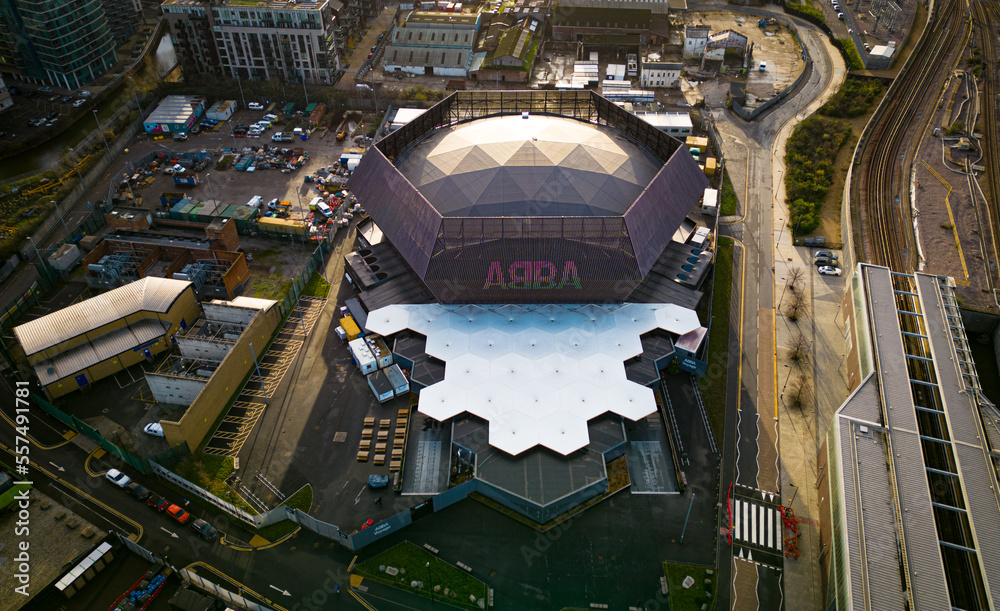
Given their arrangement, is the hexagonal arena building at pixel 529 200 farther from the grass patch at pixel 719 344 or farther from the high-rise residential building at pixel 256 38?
the high-rise residential building at pixel 256 38

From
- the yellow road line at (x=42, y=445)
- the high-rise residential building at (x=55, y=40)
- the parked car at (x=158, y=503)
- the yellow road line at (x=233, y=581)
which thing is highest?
the high-rise residential building at (x=55, y=40)

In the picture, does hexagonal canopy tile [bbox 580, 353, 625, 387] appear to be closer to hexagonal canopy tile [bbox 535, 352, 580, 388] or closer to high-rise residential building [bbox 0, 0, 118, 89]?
hexagonal canopy tile [bbox 535, 352, 580, 388]

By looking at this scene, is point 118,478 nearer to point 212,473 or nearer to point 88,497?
point 88,497

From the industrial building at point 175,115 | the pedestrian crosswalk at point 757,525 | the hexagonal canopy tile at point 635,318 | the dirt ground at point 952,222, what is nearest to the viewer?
the pedestrian crosswalk at point 757,525

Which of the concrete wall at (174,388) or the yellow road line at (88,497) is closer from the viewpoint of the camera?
the yellow road line at (88,497)

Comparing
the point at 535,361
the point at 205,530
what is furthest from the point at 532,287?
the point at 205,530

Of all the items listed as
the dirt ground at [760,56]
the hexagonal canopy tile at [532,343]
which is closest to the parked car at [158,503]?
the hexagonal canopy tile at [532,343]

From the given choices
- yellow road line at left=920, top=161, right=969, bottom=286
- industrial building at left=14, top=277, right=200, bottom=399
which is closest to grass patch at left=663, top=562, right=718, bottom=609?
yellow road line at left=920, top=161, right=969, bottom=286
